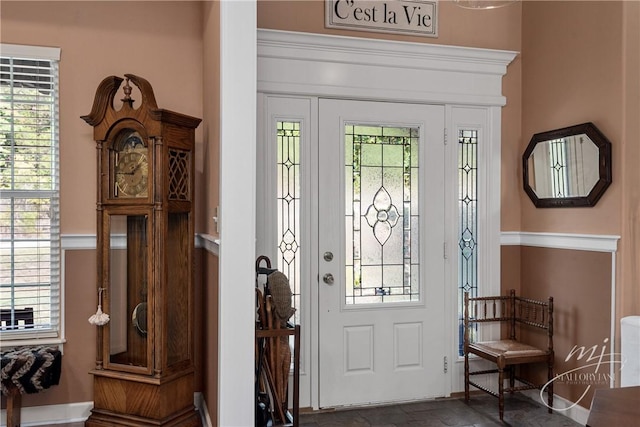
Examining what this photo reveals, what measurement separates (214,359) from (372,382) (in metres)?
1.23

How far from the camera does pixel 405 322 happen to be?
3.62 metres

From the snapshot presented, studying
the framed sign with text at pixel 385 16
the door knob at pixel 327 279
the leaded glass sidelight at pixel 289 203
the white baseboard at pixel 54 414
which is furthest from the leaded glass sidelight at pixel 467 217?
the white baseboard at pixel 54 414

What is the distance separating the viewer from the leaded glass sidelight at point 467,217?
3.75 m

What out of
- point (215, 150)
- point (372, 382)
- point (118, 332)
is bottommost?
point (372, 382)

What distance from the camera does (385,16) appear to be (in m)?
3.58

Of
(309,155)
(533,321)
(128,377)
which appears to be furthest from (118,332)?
(533,321)

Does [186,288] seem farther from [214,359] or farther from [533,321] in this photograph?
[533,321]

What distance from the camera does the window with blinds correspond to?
3.14 m

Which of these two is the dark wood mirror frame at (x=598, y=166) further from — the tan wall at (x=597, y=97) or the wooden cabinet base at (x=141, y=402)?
the wooden cabinet base at (x=141, y=402)

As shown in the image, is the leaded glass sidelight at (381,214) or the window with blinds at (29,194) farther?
the leaded glass sidelight at (381,214)

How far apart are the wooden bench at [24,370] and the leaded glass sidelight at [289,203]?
1401mm

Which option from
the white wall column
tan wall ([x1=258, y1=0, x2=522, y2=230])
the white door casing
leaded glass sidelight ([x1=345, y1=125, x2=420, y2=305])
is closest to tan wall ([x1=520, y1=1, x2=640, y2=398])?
tan wall ([x1=258, y1=0, x2=522, y2=230])

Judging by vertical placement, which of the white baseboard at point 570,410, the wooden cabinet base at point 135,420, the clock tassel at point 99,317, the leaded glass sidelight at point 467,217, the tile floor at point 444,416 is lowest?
the tile floor at point 444,416

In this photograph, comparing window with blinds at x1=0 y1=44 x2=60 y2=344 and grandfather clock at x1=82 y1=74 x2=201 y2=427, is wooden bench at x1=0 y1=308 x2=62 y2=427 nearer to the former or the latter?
window with blinds at x1=0 y1=44 x2=60 y2=344
